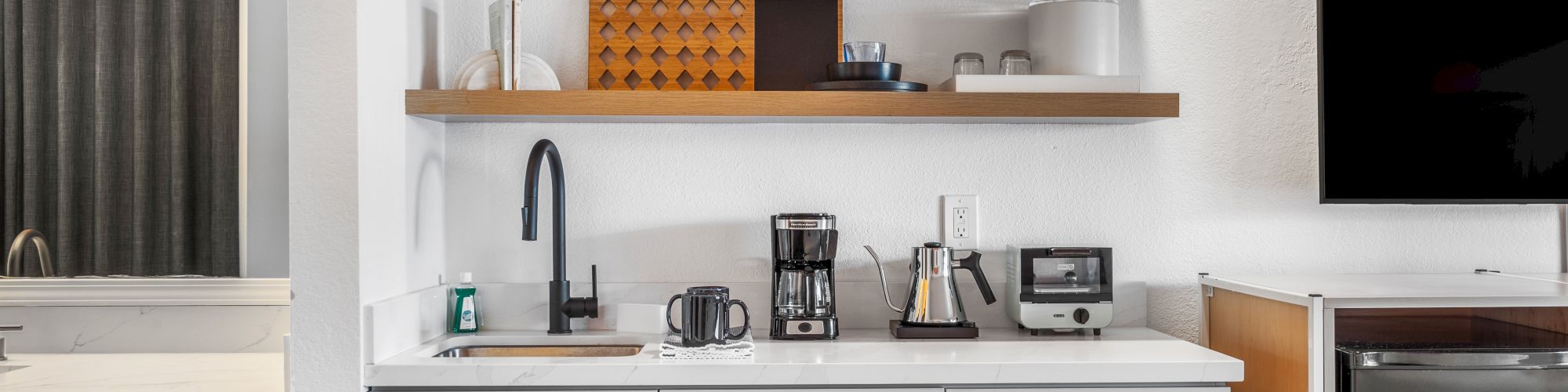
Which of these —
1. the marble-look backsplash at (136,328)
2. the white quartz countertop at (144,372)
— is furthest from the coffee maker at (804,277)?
the marble-look backsplash at (136,328)

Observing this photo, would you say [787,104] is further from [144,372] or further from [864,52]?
[144,372]

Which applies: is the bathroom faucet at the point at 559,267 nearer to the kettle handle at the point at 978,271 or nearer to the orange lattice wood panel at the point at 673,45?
the orange lattice wood panel at the point at 673,45

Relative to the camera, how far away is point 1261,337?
1772 millimetres

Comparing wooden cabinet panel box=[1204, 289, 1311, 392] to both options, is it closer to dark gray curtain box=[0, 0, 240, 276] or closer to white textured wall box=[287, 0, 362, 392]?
white textured wall box=[287, 0, 362, 392]

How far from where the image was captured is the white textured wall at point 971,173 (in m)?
2.08

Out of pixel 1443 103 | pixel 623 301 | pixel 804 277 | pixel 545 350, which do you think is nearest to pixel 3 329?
pixel 545 350

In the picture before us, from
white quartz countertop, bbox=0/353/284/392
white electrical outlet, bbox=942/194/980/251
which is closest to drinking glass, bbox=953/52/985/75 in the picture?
white electrical outlet, bbox=942/194/980/251

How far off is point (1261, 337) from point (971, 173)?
686mm

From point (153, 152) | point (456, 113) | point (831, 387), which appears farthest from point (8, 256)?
point (831, 387)

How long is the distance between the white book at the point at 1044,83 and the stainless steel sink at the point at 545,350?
890mm

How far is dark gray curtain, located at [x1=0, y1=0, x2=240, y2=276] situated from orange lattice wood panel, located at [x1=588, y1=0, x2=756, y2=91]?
0.90 metres

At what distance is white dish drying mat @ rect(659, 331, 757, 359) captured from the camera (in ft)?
5.35

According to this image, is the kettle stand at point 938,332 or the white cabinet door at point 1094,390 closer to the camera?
the white cabinet door at point 1094,390

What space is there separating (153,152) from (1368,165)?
2773mm
